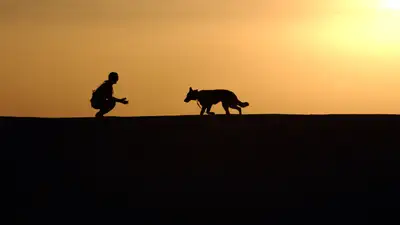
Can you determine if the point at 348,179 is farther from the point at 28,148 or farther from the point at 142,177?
the point at 28,148

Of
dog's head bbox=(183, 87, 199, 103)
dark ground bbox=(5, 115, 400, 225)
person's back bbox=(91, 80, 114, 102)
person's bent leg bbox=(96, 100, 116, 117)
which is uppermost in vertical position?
dog's head bbox=(183, 87, 199, 103)

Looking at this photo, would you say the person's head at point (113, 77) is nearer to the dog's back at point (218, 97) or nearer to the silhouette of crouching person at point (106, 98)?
the silhouette of crouching person at point (106, 98)

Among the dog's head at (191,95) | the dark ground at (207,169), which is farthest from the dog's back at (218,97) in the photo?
the dark ground at (207,169)

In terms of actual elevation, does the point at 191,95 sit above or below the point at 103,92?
above

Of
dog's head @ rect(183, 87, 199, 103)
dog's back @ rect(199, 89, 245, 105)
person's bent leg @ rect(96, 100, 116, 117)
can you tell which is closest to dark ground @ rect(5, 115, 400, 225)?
person's bent leg @ rect(96, 100, 116, 117)

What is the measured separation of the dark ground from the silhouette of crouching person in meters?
0.36

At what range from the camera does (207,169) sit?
538cm

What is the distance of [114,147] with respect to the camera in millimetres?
5410

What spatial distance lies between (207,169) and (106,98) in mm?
1105

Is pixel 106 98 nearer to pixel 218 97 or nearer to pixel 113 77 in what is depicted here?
pixel 113 77

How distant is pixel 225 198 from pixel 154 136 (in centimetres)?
74

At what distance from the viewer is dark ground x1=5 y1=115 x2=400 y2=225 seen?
5.22 metres

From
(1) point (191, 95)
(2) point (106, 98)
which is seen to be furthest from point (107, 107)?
(1) point (191, 95)

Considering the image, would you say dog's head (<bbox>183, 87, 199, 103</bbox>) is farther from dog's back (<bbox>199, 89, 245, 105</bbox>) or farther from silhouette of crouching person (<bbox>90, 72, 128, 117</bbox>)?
silhouette of crouching person (<bbox>90, 72, 128, 117</bbox>)
